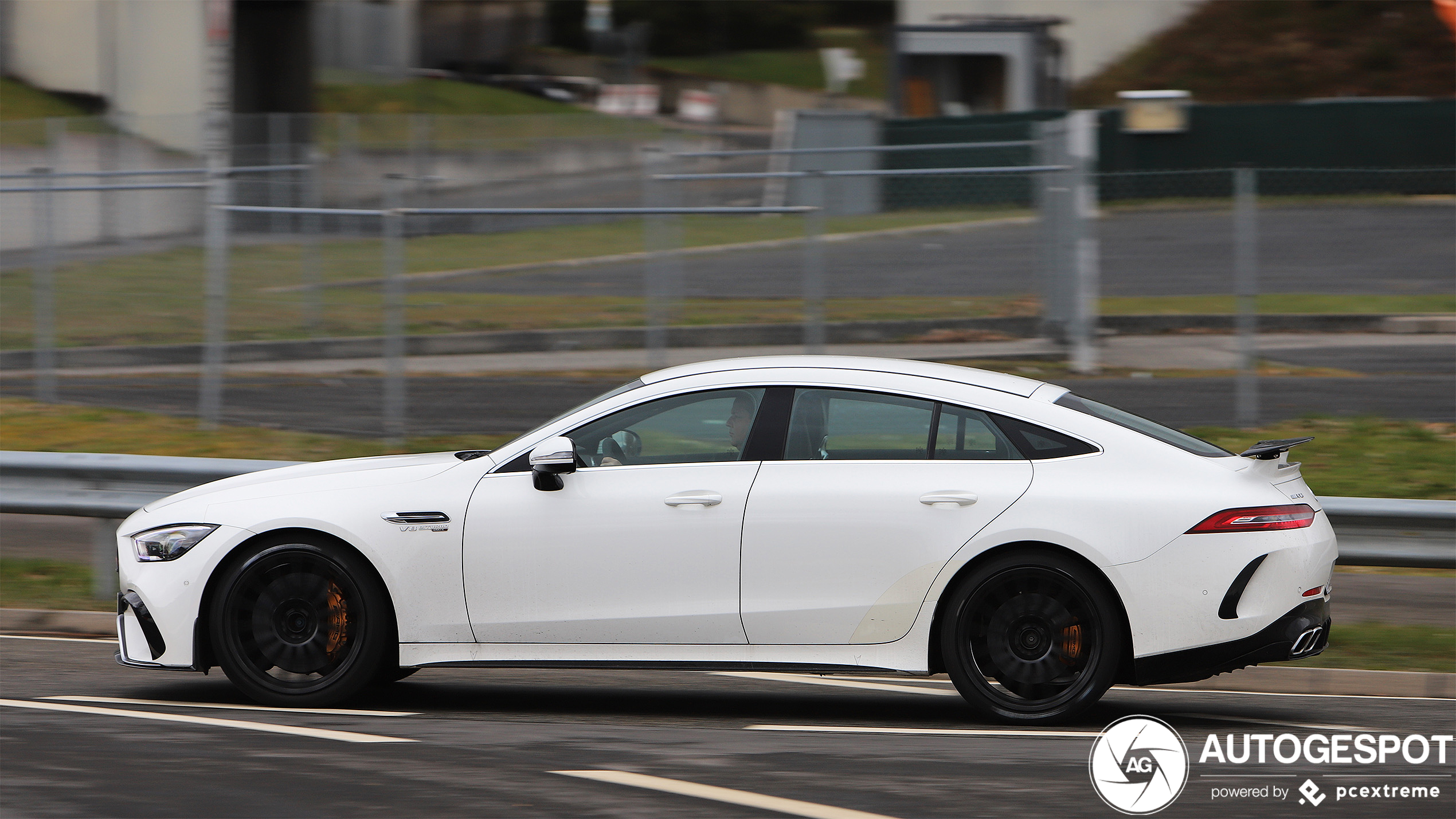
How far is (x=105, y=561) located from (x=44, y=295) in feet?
21.9

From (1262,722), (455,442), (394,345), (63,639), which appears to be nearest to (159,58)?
(394,345)

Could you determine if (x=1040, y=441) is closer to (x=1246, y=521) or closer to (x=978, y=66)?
(x=1246, y=521)

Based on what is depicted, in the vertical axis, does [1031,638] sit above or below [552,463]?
below

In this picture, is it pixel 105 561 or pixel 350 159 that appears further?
pixel 350 159

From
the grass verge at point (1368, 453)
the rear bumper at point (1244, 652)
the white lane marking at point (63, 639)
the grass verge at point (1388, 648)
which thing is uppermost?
the rear bumper at point (1244, 652)

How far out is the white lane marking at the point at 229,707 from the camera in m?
6.34

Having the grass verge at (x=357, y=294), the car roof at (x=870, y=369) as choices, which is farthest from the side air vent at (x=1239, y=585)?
the grass verge at (x=357, y=294)

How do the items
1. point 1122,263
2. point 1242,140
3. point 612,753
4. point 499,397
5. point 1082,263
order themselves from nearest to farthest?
1. point 612,753
2. point 499,397
3. point 1082,263
4. point 1122,263
5. point 1242,140

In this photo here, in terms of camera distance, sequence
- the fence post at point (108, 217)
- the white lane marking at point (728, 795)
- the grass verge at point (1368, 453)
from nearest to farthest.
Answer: the white lane marking at point (728, 795), the grass verge at point (1368, 453), the fence post at point (108, 217)

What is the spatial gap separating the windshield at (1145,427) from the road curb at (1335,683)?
1.25m

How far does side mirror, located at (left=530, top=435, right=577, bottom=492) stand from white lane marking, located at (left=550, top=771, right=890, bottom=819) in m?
1.28

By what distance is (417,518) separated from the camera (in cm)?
632

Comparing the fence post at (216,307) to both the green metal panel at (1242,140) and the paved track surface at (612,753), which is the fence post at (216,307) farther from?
the green metal panel at (1242,140)

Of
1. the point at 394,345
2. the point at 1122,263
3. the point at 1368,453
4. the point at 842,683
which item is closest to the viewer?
the point at 842,683
